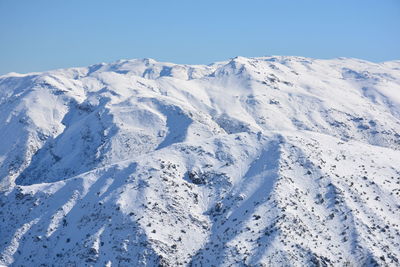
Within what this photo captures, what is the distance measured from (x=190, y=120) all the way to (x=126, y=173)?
71258 millimetres

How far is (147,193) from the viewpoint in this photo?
10394 centimetres

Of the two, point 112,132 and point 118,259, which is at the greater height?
point 118,259

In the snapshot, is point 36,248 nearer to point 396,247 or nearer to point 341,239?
point 341,239

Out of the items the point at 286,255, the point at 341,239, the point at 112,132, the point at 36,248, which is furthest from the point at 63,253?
the point at 112,132

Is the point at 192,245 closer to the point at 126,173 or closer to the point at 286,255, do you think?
the point at 286,255

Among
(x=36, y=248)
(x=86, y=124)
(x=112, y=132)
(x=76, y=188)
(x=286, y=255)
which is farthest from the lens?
(x=86, y=124)

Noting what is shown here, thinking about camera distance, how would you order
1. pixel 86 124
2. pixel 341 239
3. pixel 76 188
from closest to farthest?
1. pixel 341 239
2. pixel 76 188
3. pixel 86 124

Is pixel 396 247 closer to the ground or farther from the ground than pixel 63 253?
farther from the ground

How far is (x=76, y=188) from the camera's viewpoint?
366 feet

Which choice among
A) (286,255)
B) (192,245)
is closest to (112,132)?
(192,245)

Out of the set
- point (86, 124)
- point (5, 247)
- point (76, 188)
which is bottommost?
point (86, 124)

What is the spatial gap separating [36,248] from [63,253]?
7.68 m

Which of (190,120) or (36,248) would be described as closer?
(36,248)

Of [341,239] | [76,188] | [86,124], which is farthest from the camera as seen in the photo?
[86,124]
